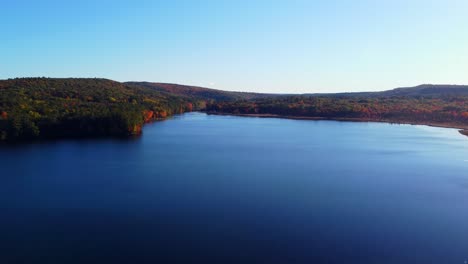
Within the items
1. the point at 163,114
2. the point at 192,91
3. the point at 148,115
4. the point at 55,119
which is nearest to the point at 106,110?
the point at 55,119

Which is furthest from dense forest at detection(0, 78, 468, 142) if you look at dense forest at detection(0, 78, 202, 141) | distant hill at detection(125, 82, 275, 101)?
distant hill at detection(125, 82, 275, 101)

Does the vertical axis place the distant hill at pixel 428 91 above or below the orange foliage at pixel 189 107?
above

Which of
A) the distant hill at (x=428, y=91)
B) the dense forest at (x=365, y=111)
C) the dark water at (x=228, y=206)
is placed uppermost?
the distant hill at (x=428, y=91)

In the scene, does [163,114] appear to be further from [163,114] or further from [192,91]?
[192,91]

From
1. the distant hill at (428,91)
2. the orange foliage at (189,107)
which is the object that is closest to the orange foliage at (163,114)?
the orange foliage at (189,107)

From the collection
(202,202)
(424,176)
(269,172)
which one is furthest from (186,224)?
(424,176)

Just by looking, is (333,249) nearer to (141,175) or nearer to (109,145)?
(141,175)

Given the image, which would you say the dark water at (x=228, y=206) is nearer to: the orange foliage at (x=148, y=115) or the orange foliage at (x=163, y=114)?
the orange foliage at (x=148, y=115)

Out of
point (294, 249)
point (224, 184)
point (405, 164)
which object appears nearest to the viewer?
point (294, 249)
